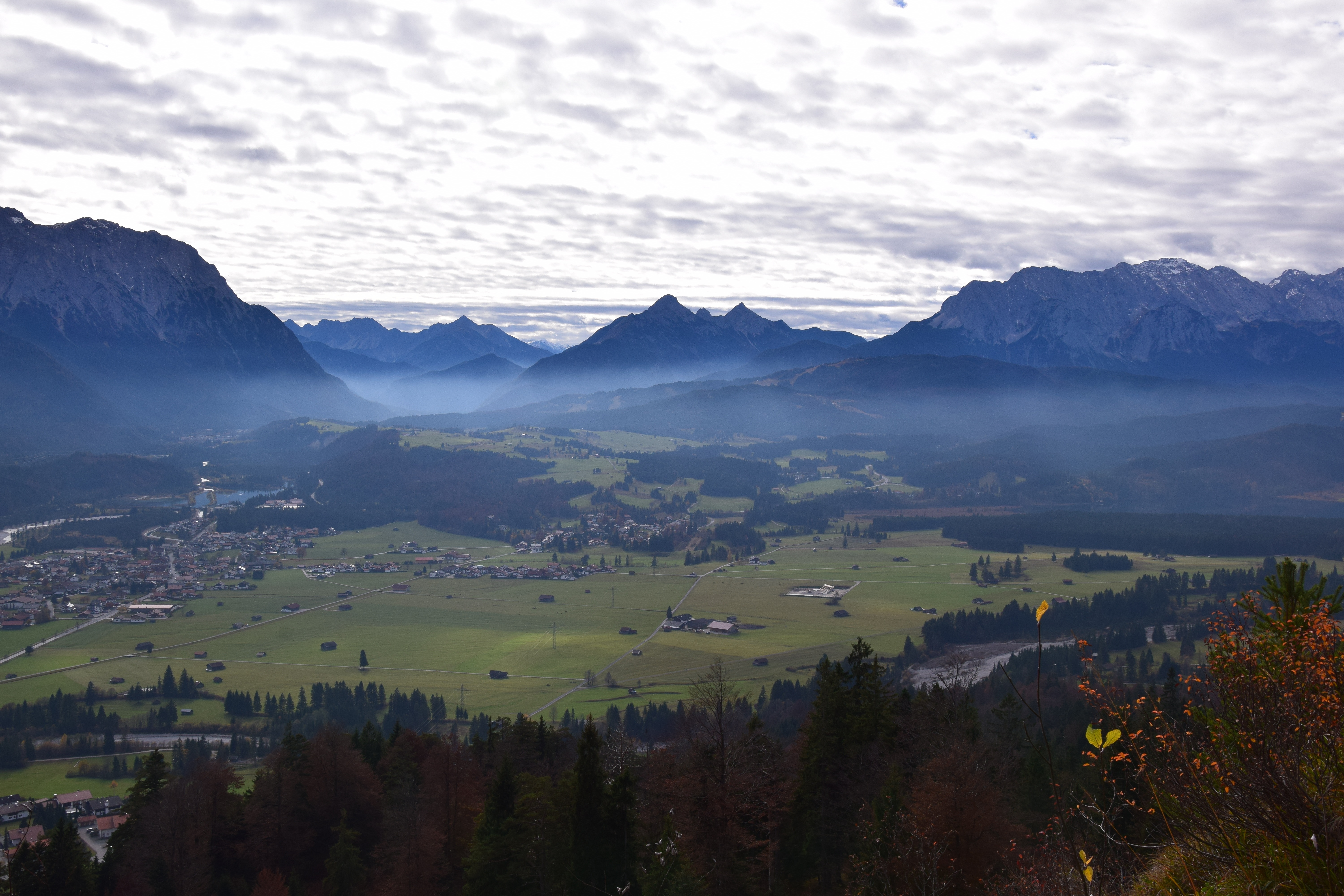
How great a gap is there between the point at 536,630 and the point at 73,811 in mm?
46970

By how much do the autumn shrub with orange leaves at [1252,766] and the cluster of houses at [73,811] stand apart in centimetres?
4627

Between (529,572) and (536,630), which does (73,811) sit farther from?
(529,572)

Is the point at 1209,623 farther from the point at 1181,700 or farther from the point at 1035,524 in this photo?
the point at 1035,524

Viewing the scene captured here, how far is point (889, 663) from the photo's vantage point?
6956 cm

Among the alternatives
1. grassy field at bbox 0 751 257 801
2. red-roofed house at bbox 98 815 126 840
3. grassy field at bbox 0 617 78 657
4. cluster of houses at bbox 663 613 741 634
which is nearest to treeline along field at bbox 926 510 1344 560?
cluster of houses at bbox 663 613 741 634

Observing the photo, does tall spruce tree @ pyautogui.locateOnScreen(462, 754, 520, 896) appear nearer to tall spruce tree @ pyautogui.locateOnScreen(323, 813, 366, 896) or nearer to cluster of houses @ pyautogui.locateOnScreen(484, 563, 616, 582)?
tall spruce tree @ pyautogui.locateOnScreen(323, 813, 366, 896)

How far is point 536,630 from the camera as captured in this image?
87.6m

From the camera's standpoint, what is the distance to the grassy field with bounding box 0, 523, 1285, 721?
69.4 m

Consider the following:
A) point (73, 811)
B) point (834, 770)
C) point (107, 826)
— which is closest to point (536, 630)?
point (73, 811)

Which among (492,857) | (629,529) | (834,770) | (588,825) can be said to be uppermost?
(834,770)

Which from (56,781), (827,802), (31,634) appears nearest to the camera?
(827,802)

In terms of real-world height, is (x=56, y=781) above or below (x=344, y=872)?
below

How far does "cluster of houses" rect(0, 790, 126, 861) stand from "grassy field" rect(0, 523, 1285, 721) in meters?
15.3

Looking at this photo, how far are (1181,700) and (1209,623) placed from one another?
24.5m
